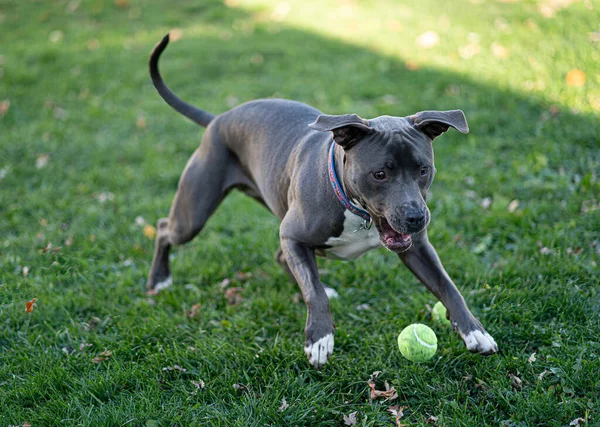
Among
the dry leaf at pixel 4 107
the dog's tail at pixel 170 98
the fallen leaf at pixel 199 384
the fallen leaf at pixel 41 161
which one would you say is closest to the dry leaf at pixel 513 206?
the dog's tail at pixel 170 98

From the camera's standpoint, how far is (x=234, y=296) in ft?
14.5

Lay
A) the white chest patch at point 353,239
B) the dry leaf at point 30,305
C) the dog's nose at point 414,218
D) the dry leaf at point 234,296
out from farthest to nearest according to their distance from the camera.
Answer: the dry leaf at point 234,296 → the dry leaf at point 30,305 → the white chest patch at point 353,239 → the dog's nose at point 414,218

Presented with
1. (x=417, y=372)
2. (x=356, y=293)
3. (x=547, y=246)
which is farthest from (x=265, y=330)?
(x=547, y=246)

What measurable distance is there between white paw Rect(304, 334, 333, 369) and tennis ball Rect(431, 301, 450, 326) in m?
0.92

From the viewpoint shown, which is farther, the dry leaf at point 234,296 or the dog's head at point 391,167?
the dry leaf at point 234,296

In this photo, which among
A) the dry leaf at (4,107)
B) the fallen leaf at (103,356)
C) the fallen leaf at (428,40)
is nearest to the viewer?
the fallen leaf at (103,356)

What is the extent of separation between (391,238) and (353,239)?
0.36m

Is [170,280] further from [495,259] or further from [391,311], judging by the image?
[495,259]

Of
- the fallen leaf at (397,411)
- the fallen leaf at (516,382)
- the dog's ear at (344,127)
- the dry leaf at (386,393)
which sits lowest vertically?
the dry leaf at (386,393)

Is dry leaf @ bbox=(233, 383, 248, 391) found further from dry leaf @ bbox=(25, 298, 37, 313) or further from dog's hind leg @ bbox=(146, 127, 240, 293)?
dry leaf @ bbox=(25, 298, 37, 313)

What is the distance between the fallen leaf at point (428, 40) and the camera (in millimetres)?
8658

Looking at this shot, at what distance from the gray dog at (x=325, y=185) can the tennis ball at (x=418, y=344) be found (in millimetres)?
175

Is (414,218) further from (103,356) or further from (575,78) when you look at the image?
(575,78)

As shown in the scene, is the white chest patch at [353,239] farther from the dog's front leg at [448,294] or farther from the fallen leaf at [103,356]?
the fallen leaf at [103,356]
